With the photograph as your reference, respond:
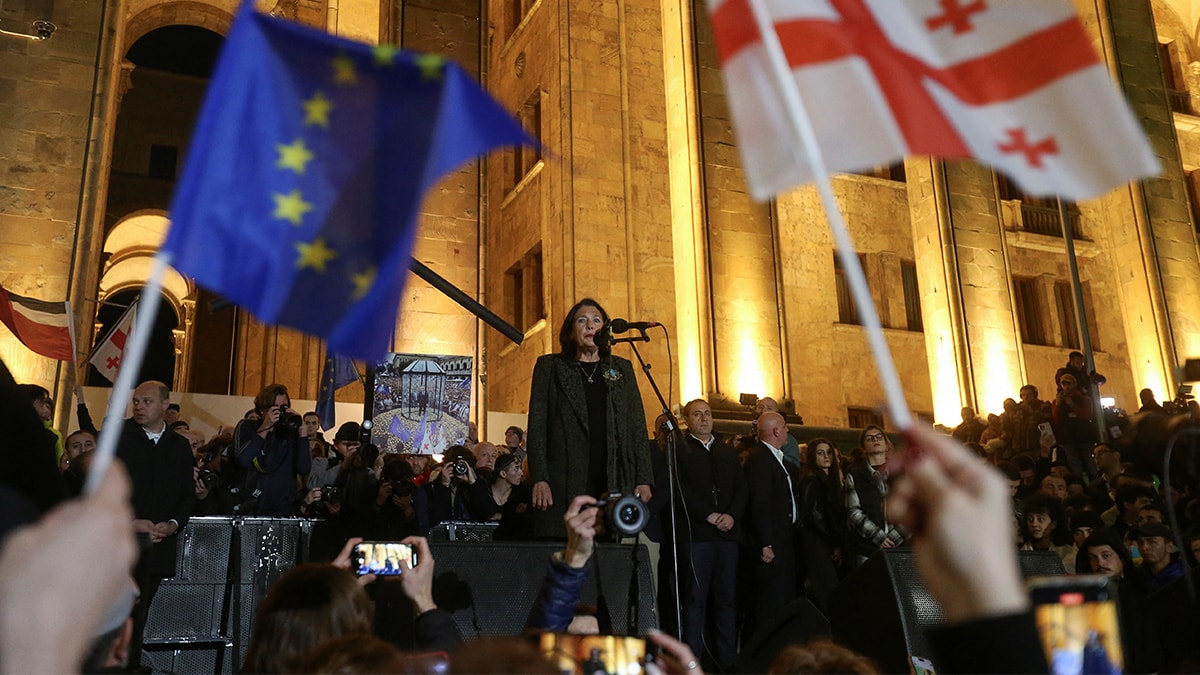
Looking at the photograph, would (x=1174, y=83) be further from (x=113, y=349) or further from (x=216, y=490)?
(x=216, y=490)

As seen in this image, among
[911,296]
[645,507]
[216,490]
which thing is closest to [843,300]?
[911,296]

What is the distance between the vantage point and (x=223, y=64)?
7.53ft

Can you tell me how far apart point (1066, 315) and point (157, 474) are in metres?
22.6

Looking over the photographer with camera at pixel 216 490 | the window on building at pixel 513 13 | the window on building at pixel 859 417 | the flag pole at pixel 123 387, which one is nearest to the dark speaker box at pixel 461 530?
the photographer with camera at pixel 216 490

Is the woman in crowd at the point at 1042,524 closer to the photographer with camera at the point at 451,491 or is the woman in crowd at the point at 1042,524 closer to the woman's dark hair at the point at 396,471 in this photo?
the photographer with camera at the point at 451,491

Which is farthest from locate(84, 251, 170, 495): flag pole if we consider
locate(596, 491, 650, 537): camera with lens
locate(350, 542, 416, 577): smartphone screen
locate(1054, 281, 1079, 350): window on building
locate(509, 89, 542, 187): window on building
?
locate(1054, 281, 1079, 350): window on building

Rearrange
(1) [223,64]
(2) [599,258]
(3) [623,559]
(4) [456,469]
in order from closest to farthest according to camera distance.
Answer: (1) [223,64] → (3) [623,559] → (4) [456,469] → (2) [599,258]

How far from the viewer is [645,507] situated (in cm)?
415

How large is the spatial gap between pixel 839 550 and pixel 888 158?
651 centimetres

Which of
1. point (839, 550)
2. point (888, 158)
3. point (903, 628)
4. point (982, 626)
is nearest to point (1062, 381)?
point (839, 550)

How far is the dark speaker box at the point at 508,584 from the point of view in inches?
211

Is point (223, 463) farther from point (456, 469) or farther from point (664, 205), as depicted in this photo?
point (664, 205)

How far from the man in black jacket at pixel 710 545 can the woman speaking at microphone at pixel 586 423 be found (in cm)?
105

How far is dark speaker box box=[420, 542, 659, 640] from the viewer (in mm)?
5348
